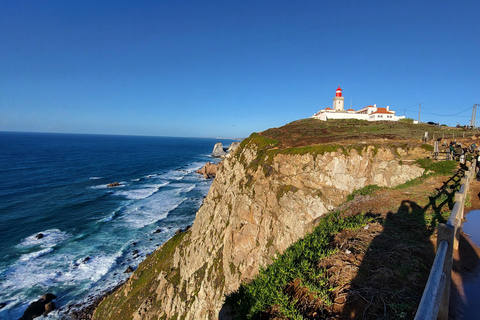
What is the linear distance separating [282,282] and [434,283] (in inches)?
166

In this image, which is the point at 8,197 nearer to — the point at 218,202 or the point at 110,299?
the point at 110,299

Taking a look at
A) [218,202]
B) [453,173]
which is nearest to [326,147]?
[453,173]

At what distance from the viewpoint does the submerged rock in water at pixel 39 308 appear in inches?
872

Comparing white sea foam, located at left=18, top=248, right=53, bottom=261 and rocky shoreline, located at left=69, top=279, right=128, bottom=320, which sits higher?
white sea foam, located at left=18, top=248, right=53, bottom=261

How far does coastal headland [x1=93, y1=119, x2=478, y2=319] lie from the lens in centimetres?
605

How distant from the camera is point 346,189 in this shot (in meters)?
18.1

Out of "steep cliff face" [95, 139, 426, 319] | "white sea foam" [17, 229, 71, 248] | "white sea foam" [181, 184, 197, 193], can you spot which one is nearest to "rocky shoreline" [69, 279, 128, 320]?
"steep cliff face" [95, 139, 426, 319]

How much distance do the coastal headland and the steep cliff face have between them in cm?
8

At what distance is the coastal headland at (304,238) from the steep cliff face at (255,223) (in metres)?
0.08

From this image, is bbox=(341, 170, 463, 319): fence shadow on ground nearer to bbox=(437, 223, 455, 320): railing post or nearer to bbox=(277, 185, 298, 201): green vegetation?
bbox=(437, 223, 455, 320): railing post

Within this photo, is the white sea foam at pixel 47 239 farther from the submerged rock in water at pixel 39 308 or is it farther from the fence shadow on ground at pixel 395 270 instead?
the fence shadow on ground at pixel 395 270

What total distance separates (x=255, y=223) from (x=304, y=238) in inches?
374

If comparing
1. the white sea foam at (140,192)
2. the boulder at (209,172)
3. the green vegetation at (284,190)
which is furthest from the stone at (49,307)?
the boulder at (209,172)

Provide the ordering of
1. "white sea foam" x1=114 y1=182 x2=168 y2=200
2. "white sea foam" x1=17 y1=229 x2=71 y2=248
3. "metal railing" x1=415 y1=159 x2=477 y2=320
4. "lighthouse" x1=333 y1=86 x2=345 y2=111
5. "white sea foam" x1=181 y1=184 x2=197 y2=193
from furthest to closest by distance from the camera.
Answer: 1. "lighthouse" x1=333 y1=86 x2=345 y2=111
2. "white sea foam" x1=181 y1=184 x2=197 y2=193
3. "white sea foam" x1=114 y1=182 x2=168 y2=200
4. "white sea foam" x1=17 y1=229 x2=71 y2=248
5. "metal railing" x1=415 y1=159 x2=477 y2=320
